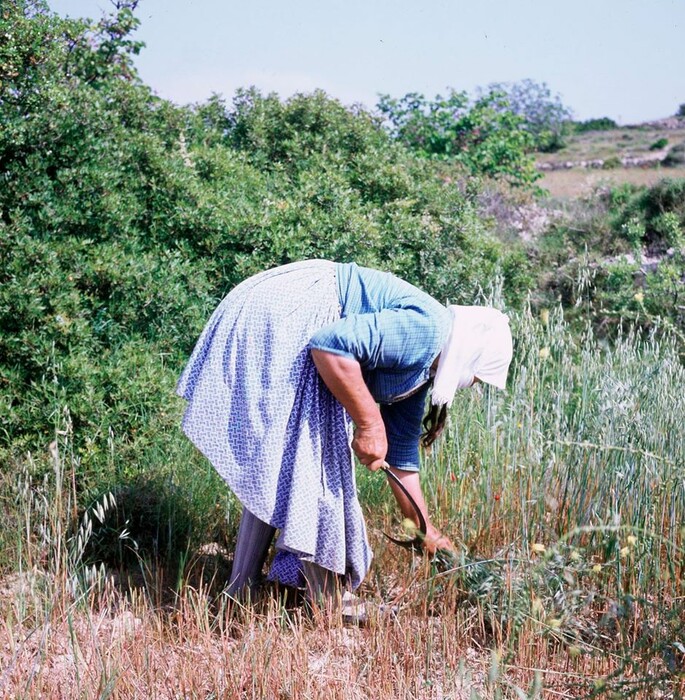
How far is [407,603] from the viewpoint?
3.09 m

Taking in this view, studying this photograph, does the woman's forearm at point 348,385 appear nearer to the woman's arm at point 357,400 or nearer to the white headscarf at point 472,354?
the woman's arm at point 357,400

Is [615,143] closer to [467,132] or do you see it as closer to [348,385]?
[467,132]

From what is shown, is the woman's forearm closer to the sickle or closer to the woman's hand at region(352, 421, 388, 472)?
the woman's hand at region(352, 421, 388, 472)

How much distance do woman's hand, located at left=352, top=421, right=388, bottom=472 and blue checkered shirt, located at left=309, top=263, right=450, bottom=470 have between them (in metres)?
0.18

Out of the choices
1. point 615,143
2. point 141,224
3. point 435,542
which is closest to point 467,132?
point 141,224

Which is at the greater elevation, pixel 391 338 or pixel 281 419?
pixel 391 338

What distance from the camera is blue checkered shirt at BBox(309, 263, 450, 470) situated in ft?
8.87

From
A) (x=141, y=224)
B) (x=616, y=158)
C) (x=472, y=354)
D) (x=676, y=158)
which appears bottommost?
Answer: (x=472, y=354)

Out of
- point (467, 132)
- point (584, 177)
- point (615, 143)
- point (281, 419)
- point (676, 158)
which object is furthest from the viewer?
point (615, 143)

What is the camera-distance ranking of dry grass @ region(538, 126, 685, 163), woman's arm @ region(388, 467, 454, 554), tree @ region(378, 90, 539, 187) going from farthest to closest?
dry grass @ region(538, 126, 685, 163), tree @ region(378, 90, 539, 187), woman's arm @ region(388, 467, 454, 554)

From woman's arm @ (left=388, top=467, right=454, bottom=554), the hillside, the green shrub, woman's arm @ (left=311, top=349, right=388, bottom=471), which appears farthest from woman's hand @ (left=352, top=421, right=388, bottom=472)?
the green shrub

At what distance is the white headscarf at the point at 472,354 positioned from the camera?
9.06 ft

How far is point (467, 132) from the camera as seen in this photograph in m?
10.8

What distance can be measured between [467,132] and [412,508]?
Result: 8462mm
